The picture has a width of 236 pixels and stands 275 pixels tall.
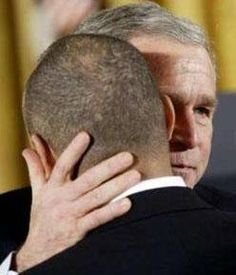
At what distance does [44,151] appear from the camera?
3.47 feet

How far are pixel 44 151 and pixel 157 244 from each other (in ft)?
0.73

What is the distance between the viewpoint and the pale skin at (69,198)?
988mm

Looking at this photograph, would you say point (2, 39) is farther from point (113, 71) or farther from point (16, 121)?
point (113, 71)

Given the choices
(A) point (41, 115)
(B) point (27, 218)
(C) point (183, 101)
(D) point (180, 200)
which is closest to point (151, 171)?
(D) point (180, 200)

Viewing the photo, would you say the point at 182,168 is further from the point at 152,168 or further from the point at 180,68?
the point at 152,168

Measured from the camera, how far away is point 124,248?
0.94 meters

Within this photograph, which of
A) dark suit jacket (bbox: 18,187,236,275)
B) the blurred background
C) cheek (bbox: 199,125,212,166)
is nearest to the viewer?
dark suit jacket (bbox: 18,187,236,275)

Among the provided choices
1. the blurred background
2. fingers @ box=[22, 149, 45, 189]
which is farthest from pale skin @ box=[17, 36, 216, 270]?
the blurred background

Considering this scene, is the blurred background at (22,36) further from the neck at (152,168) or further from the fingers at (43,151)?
the neck at (152,168)

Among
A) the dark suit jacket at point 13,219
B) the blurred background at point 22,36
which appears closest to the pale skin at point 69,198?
the dark suit jacket at point 13,219

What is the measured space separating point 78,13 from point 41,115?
3.22ft

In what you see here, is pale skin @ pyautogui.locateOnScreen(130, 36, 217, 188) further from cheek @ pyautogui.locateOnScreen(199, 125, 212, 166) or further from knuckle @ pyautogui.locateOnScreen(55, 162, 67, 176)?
knuckle @ pyautogui.locateOnScreen(55, 162, 67, 176)

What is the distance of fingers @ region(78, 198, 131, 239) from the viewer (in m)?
0.98

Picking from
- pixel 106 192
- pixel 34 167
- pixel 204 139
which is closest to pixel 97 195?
pixel 106 192
